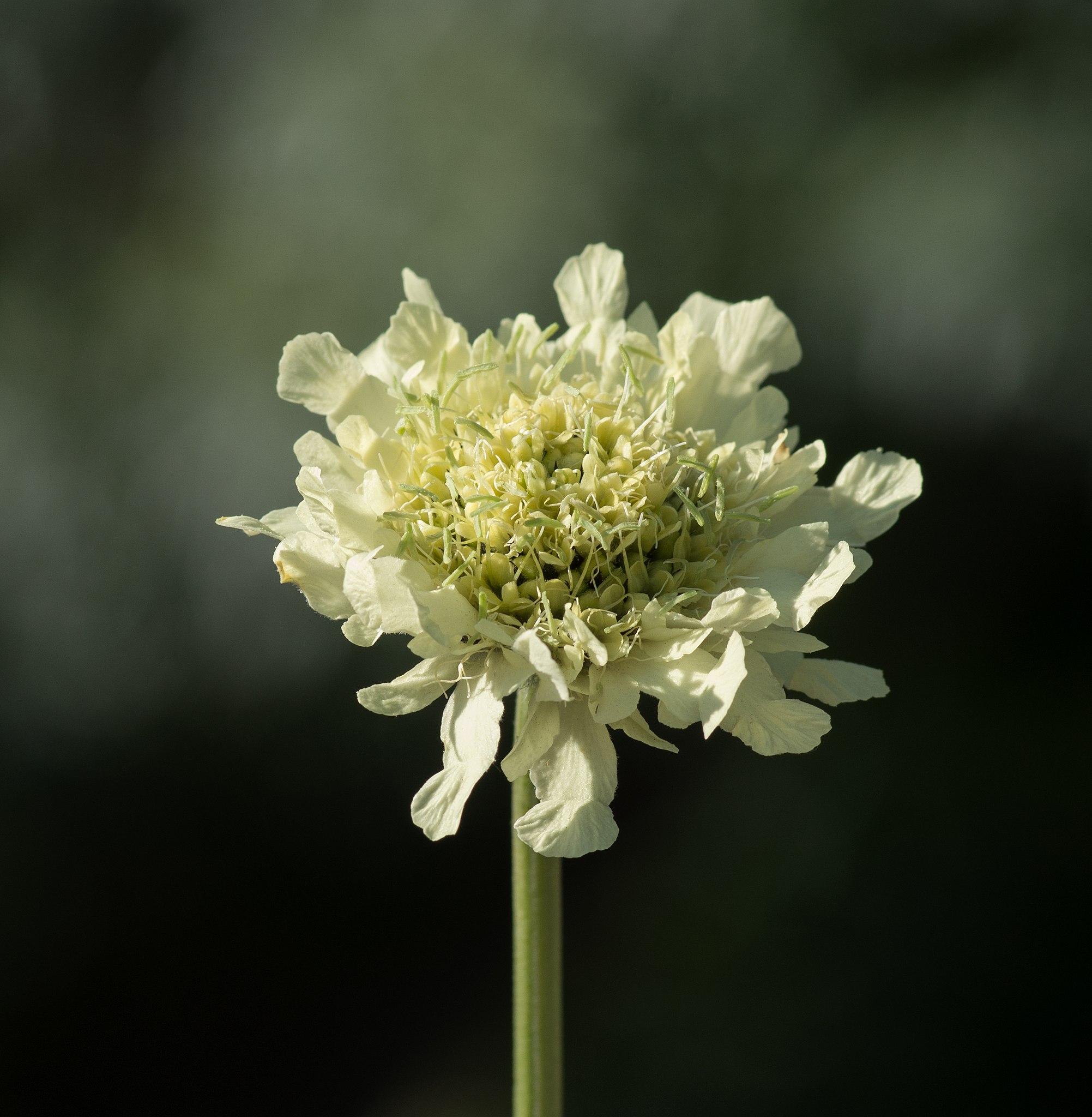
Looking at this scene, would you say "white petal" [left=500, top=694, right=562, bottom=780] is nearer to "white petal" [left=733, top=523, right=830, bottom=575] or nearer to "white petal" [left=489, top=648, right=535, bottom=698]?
"white petal" [left=489, top=648, right=535, bottom=698]

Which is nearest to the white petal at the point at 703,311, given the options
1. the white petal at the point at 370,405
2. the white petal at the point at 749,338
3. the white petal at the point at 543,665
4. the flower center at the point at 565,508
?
the white petal at the point at 749,338

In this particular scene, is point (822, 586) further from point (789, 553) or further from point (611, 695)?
point (611, 695)

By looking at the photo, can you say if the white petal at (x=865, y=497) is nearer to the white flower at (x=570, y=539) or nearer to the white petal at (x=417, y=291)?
the white flower at (x=570, y=539)

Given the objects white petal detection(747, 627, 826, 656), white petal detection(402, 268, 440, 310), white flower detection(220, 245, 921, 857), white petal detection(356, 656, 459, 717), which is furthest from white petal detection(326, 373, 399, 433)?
white petal detection(747, 627, 826, 656)

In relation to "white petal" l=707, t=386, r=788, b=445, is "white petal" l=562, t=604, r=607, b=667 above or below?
below

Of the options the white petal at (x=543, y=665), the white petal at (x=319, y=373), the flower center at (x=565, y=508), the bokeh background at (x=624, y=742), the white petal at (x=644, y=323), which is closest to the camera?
the white petal at (x=543, y=665)

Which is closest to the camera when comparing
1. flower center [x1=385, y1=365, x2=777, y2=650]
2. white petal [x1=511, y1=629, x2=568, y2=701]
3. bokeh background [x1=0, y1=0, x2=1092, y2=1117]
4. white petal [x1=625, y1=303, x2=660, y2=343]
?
white petal [x1=511, y1=629, x2=568, y2=701]

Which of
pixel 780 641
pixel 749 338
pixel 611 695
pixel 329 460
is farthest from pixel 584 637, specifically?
pixel 749 338
